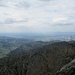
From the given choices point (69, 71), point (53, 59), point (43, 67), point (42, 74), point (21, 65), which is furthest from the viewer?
point (21, 65)

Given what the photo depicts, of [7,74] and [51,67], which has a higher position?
[51,67]

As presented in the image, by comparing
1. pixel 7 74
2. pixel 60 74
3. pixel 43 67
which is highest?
pixel 60 74

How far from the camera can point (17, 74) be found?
464 feet

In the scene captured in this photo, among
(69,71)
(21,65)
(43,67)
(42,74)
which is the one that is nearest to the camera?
(69,71)

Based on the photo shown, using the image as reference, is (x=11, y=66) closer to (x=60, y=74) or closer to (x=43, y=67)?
(x=43, y=67)

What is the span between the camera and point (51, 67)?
122438 mm

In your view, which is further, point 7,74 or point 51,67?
point 7,74

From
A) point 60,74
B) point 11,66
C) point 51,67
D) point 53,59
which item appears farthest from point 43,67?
point 60,74

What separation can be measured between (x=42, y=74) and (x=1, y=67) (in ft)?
176

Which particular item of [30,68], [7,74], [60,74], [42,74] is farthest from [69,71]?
[7,74]

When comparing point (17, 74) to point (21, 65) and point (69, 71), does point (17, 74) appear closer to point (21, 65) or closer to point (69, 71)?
point (21, 65)

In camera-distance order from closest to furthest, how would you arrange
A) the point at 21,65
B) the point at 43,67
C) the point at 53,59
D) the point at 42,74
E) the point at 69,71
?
1. the point at 69,71
2. the point at 42,74
3. the point at 43,67
4. the point at 53,59
5. the point at 21,65

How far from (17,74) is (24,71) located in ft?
19.7

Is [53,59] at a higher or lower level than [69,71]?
lower
